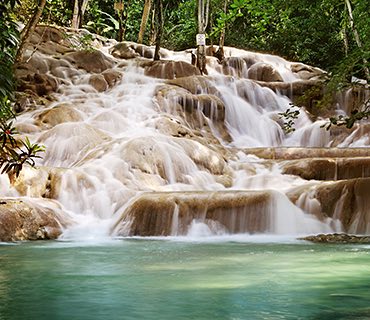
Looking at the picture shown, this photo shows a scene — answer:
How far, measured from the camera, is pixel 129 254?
248 inches

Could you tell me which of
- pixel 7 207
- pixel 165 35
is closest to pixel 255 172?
pixel 7 207

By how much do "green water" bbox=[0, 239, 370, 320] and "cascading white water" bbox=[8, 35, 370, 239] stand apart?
7.35 ft

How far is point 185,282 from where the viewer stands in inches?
170

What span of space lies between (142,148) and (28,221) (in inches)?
153

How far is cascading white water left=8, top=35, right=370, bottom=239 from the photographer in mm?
9531

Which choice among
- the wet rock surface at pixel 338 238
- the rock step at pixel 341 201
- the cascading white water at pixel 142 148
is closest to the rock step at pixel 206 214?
the cascading white water at pixel 142 148

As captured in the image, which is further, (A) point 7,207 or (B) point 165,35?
(B) point 165,35

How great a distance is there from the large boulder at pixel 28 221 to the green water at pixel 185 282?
3.44 feet

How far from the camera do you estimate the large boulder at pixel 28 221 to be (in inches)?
312

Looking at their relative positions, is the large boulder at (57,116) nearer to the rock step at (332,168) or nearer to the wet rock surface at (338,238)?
the rock step at (332,168)

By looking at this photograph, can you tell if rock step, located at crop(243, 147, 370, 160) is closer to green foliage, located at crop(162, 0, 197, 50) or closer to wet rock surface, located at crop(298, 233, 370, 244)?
wet rock surface, located at crop(298, 233, 370, 244)

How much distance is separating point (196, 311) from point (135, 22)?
29783 mm

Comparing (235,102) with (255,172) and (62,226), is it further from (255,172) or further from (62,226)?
(62,226)

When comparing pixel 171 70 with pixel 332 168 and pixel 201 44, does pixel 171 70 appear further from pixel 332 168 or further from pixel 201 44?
pixel 332 168
